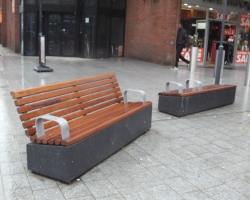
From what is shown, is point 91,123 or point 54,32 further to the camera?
point 54,32

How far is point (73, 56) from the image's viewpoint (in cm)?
1906

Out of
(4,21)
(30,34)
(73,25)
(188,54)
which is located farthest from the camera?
(4,21)

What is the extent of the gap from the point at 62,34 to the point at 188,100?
1343cm

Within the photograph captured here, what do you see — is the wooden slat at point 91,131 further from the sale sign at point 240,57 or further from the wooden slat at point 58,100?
the sale sign at point 240,57

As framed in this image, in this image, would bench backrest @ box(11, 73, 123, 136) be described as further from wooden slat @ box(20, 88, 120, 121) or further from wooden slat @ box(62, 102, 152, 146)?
wooden slat @ box(62, 102, 152, 146)

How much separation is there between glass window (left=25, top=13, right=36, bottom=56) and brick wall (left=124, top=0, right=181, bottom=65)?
5.37 metres

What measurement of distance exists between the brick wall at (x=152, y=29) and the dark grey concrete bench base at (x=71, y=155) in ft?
39.6

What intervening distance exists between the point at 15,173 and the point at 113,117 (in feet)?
4.93

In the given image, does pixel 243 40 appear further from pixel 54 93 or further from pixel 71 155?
pixel 71 155

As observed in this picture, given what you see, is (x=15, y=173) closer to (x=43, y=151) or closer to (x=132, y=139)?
(x=43, y=151)

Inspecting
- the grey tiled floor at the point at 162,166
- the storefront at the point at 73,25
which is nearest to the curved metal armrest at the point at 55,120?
the grey tiled floor at the point at 162,166

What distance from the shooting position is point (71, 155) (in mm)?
3584

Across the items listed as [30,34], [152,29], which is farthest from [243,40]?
[30,34]

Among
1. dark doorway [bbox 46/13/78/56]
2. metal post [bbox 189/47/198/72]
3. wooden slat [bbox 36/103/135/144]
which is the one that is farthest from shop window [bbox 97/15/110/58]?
wooden slat [bbox 36/103/135/144]
